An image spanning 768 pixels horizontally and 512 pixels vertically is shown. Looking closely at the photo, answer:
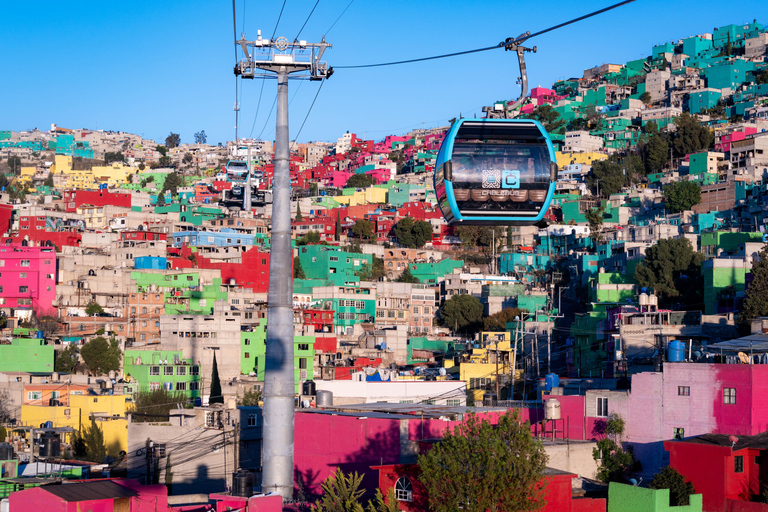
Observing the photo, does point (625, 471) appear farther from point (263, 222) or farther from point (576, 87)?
point (576, 87)

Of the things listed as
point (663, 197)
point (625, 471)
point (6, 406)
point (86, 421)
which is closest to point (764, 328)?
point (625, 471)

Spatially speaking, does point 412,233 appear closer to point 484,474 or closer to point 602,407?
point 602,407

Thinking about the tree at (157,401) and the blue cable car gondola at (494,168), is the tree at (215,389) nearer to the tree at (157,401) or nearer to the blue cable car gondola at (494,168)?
the tree at (157,401)

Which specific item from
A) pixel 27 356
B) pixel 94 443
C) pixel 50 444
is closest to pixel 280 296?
pixel 50 444

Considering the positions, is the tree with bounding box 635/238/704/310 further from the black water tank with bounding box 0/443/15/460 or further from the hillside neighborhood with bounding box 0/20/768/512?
the black water tank with bounding box 0/443/15/460

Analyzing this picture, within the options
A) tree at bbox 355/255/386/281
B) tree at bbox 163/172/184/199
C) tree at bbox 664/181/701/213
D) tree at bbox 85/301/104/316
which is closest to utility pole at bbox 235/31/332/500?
tree at bbox 85/301/104/316
